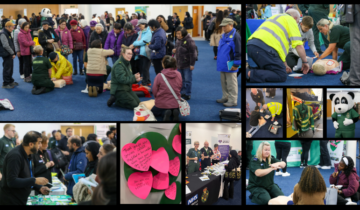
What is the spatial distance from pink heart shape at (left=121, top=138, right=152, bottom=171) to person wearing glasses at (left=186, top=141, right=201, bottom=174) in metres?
0.61

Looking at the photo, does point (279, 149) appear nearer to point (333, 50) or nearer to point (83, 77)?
point (333, 50)

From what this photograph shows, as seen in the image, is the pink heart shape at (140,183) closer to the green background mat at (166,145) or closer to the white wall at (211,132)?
the green background mat at (166,145)

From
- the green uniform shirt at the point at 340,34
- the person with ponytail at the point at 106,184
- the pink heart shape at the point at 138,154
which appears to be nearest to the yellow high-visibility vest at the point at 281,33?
the green uniform shirt at the point at 340,34

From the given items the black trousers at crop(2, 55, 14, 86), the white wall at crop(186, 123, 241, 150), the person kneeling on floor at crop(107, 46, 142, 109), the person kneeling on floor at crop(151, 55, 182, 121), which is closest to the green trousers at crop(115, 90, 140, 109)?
the person kneeling on floor at crop(107, 46, 142, 109)

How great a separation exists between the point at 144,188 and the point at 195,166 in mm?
886

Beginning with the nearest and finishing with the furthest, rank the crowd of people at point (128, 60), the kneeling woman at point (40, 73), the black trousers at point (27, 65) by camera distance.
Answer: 1. the crowd of people at point (128, 60)
2. the kneeling woman at point (40, 73)
3. the black trousers at point (27, 65)

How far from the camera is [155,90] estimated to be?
4.28 meters

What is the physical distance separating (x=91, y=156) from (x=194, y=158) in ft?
3.57

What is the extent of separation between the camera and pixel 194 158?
3.38 meters

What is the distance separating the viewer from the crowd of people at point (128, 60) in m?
4.38

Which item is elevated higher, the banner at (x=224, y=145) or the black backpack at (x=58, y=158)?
the banner at (x=224, y=145)

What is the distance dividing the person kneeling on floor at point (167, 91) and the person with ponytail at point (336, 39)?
1.76 m

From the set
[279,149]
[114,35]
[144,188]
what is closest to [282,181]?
[279,149]

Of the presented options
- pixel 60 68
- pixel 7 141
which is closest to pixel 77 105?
pixel 60 68
